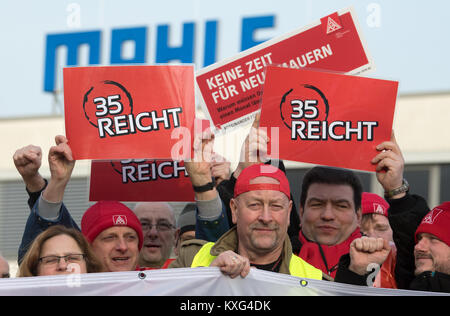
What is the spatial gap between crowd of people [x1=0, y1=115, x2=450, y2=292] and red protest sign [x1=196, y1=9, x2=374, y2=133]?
13.0 inches

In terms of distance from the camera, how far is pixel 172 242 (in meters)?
5.44

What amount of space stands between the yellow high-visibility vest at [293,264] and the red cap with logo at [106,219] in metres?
0.72

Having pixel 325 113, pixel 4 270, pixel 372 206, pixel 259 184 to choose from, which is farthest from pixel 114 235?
pixel 372 206

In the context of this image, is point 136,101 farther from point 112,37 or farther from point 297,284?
point 112,37

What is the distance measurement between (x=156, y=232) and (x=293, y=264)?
4.77 ft

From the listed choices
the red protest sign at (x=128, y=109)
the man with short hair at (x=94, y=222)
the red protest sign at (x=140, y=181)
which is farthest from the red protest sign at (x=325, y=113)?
the man with short hair at (x=94, y=222)

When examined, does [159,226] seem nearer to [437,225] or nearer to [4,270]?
[4,270]

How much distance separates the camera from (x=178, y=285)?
3.48 meters

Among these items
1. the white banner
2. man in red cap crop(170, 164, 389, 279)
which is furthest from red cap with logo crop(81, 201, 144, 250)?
the white banner

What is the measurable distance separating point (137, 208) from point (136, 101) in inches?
38.5

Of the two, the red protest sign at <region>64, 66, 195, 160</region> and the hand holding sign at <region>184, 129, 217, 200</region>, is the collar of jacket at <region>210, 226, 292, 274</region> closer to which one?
the hand holding sign at <region>184, 129, 217, 200</region>

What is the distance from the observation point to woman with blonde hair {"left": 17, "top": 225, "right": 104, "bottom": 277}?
3.86 m
